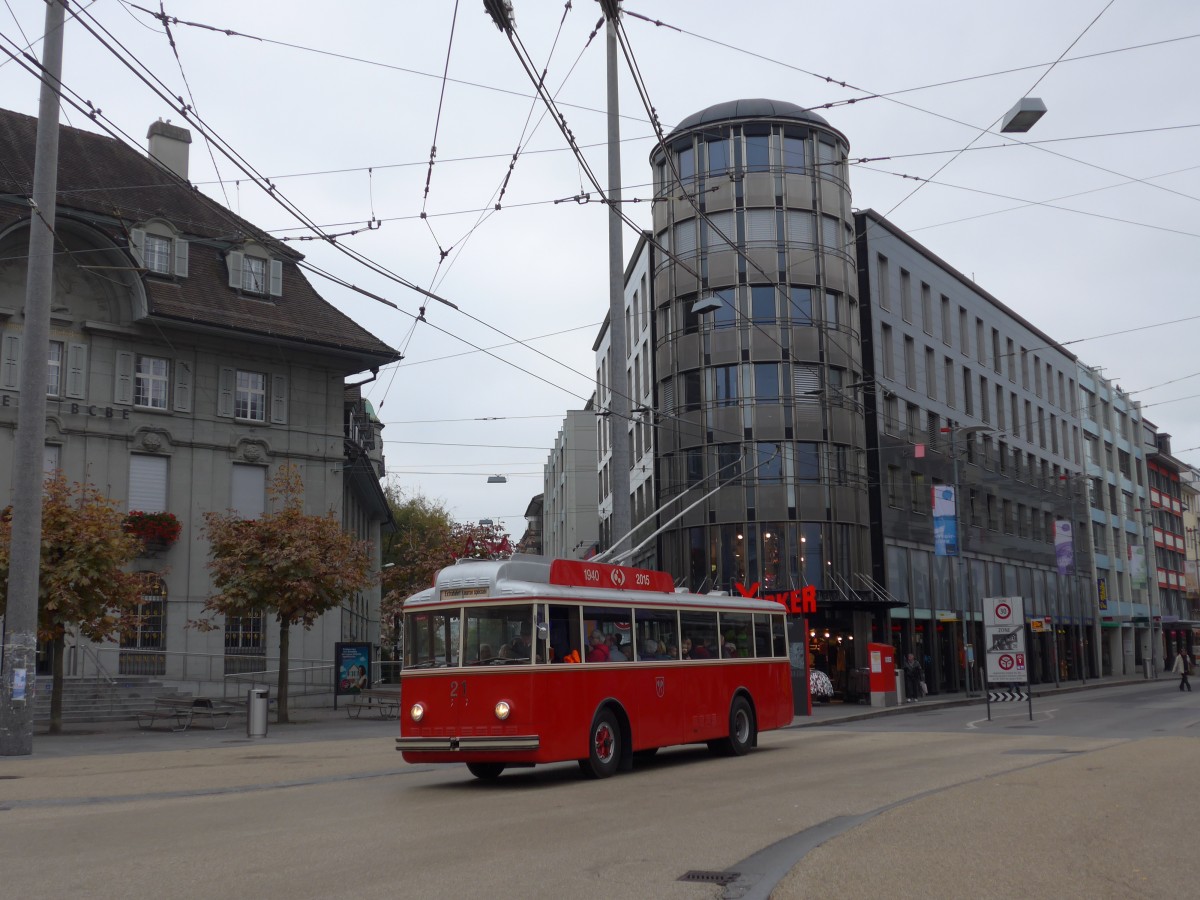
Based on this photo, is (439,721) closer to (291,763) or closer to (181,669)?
(291,763)

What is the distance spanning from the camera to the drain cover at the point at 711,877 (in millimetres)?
8500

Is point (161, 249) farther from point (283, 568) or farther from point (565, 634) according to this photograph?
point (565, 634)

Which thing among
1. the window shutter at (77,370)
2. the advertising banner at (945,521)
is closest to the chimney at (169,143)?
the window shutter at (77,370)

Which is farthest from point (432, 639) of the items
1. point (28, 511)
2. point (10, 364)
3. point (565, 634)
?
point (10, 364)

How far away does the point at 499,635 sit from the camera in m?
15.8

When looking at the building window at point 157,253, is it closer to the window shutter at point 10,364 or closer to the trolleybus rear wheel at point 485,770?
the window shutter at point 10,364

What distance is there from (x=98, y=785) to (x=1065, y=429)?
229 feet

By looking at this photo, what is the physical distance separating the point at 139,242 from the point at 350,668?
13.6 meters

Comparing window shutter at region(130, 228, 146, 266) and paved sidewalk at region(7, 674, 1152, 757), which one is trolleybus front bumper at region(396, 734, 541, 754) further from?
window shutter at region(130, 228, 146, 266)

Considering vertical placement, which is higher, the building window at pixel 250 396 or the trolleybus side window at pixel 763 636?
the building window at pixel 250 396

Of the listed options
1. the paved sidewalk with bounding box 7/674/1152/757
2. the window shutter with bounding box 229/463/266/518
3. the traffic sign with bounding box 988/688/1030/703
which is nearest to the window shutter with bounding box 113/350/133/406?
the window shutter with bounding box 229/463/266/518

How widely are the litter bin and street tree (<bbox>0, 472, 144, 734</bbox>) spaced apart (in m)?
3.43

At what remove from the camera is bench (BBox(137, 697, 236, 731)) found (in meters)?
28.8

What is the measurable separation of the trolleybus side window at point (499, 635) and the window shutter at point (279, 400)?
24084mm
